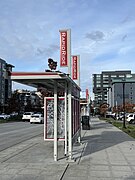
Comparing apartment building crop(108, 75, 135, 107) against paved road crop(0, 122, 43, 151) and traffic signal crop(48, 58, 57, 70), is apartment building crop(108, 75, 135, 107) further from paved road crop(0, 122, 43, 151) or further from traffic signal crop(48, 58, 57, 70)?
traffic signal crop(48, 58, 57, 70)

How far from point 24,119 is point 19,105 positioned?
73.8 ft

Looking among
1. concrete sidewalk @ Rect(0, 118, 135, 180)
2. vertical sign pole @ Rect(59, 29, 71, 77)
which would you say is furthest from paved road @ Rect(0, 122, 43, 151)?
vertical sign pole @ Rect(59, 29, 71, 77)

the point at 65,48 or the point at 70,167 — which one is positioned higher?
the point at 65,48

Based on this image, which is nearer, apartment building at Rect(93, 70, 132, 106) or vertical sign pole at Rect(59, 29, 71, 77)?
vertical sign pole at Rect(59, 29, 71, 77)

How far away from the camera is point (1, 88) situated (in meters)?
107

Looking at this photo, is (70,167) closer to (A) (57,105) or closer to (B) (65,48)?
(A) (57,105)

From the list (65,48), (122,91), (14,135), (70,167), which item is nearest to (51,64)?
(14,135)

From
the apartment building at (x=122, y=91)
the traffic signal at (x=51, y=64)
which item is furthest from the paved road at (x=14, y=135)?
the apartment building at (x=122, y=91)

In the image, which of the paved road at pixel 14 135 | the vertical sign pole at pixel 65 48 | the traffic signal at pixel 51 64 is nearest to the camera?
the vertical sign pole at pixel 65 48

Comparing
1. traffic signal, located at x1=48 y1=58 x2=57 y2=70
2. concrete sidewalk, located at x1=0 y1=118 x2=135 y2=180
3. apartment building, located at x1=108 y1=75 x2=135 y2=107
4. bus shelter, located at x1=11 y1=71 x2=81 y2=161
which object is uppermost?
apartment building, located at x1=108 y1=75 x2=135 y2=107

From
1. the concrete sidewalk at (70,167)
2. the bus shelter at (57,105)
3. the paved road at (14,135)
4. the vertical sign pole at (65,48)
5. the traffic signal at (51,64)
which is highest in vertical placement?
the traffic signal at (51,64)

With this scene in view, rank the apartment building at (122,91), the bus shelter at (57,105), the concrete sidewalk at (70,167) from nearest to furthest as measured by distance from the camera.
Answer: the concrete sidewalk at (70,167)
the bus shelter at (57,105)
the apartment building at (122,91)

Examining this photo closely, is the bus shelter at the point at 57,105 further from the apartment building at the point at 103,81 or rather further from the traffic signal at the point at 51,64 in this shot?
the apartment building at the point at 103,81

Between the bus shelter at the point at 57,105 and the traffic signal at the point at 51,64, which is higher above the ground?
the traffic signal at the point at 51,64
